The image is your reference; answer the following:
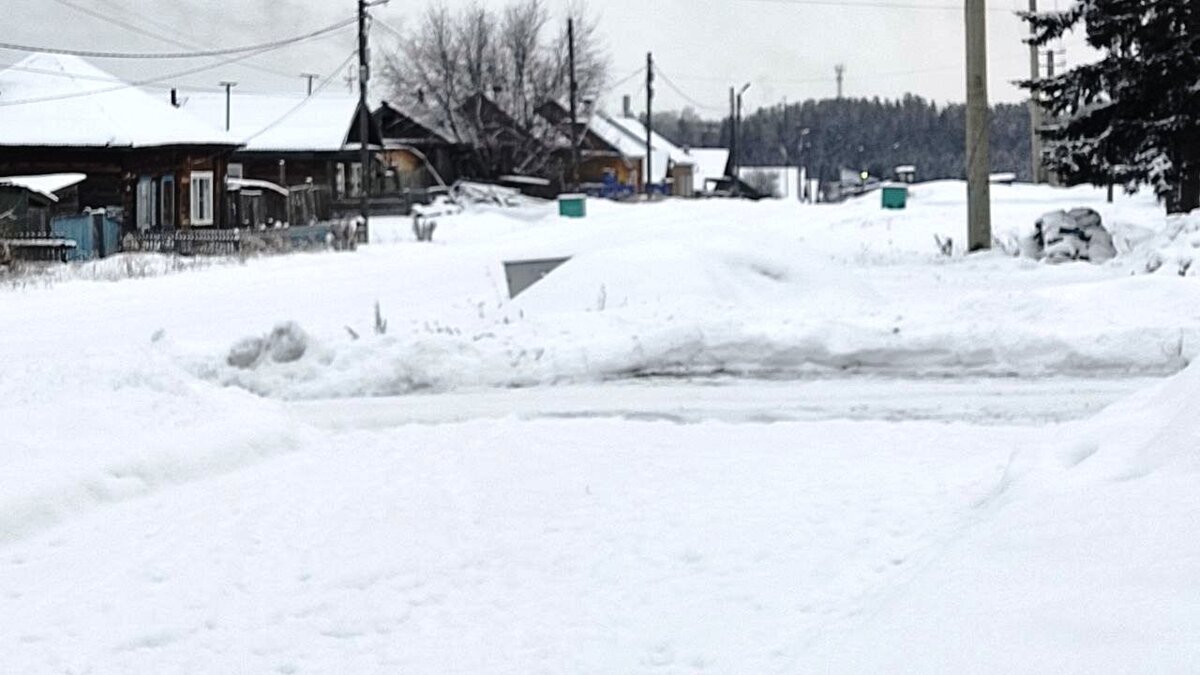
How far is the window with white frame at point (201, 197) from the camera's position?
44131mm

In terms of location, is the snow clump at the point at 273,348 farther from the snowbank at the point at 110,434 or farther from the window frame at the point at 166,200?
the window frame at the point at 166,200

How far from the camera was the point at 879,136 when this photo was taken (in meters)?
157

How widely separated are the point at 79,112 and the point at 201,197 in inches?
194

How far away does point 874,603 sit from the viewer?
201 inches

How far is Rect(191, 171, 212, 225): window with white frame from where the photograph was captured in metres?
44.1

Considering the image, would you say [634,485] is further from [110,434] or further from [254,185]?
[254,185]

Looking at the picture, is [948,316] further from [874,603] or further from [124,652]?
[124,652]

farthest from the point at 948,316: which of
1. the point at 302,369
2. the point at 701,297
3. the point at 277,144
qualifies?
the point at 277,144

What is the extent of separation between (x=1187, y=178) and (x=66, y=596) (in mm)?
21947

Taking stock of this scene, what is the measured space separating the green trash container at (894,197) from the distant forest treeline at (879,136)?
8952cm

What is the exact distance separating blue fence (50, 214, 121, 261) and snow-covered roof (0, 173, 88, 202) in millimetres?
1864

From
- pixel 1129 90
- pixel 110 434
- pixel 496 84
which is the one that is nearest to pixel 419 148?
pixel 496 84

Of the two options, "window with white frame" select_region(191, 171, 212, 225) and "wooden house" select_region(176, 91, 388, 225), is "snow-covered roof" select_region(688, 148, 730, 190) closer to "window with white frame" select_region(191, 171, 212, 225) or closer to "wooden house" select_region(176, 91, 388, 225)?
"wooden house" select_region(176, 91, 388, 225)

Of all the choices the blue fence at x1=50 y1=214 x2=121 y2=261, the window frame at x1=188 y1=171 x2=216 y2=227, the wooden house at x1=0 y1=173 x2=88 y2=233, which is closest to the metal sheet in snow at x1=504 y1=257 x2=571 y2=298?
the wooden house at x1=0 y1=173 x2=88 y2=233
